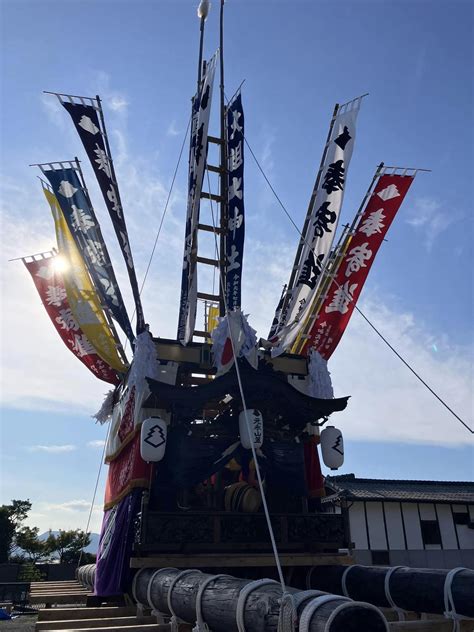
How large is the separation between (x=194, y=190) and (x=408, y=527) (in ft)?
55.7

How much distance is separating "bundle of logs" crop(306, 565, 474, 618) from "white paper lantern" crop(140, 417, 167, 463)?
4.25 metres

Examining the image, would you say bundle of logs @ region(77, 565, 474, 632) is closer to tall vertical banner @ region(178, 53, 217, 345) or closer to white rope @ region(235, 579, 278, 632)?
white rope @ region(235, 579, 278, 632)

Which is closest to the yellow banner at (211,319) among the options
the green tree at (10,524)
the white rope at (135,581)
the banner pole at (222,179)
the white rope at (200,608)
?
the banner pole at (222,179)

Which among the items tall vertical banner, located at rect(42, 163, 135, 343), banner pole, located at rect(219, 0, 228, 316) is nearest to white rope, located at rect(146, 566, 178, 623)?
tall vertical banner, located at rect(42, 163, 135, 343)

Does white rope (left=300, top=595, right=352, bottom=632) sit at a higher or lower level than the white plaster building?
lower

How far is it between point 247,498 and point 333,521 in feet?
6.72

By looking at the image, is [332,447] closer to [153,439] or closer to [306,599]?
[153,439]

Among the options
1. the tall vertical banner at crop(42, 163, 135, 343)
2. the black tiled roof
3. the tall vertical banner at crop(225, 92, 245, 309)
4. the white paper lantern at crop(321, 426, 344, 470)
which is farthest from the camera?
the black tiled roof

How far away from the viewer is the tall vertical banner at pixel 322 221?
13445mm

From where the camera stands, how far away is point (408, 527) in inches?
821

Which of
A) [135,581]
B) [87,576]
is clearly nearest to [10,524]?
[87,576]

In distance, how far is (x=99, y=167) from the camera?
1356cm

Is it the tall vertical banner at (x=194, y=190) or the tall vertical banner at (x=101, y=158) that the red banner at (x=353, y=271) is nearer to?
the tall vertical banner at (x=194, y=190)

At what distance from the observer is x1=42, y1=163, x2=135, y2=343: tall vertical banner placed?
43.1 feet
